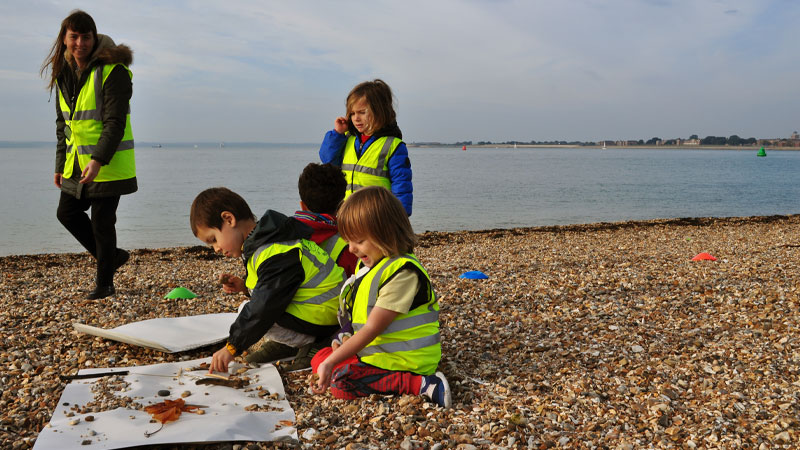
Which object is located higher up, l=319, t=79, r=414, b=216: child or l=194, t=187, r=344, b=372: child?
l=319, t=79, r=414, b=216: child

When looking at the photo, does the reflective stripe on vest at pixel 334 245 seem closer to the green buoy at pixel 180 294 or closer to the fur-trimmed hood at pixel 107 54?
the green buoy at pixel 180 294

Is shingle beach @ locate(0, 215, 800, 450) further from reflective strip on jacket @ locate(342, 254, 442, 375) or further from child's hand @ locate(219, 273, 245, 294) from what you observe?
child's hand @ locate(219, 273, 245, 294)

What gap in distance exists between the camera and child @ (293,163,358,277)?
4051 mm

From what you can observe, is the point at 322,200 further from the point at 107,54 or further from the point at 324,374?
the point at 107,54

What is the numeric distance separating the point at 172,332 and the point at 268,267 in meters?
1.39

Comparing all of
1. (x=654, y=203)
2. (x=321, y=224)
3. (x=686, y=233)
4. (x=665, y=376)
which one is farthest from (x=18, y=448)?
(x=654, y=203)

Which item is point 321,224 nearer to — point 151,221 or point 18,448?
point 18,448

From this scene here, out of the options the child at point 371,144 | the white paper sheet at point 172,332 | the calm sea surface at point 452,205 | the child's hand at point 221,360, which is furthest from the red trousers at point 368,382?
the calm sea surface at point 452,205

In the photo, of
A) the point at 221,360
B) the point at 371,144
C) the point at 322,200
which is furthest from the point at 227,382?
the point at 371,144

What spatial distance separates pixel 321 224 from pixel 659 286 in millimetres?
3589

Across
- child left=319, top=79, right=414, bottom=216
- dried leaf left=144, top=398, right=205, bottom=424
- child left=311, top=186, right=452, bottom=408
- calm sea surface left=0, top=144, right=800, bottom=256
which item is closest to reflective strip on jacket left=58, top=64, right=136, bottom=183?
child left=319, top=79, right=414, bottom=216

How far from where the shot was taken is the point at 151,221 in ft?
55.9

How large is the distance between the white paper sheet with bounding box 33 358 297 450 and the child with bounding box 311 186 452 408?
0.34m

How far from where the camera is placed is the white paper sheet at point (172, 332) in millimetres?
4109
